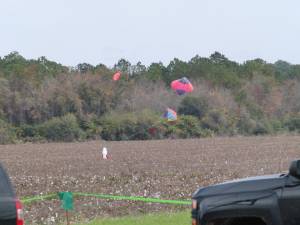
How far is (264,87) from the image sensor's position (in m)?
101

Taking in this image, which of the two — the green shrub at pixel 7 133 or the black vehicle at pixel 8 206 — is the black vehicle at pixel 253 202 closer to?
the black vehicle at pixel 8 206

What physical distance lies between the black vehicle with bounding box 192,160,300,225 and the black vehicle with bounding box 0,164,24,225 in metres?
1.79

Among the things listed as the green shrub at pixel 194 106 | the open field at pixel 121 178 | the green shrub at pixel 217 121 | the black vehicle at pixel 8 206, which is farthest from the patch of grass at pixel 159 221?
the green shrub at pixel 217 121

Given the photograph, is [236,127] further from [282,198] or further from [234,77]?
[282,198]

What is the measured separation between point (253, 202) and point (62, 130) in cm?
6698

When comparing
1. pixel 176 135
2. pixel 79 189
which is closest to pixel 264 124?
pixel 176 135

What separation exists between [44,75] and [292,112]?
30944mm

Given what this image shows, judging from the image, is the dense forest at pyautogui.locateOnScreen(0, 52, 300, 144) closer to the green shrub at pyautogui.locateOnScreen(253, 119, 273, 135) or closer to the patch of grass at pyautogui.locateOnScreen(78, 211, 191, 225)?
the green shrub at pyautogui.locateOnScreen(253, 119, 273, 135)

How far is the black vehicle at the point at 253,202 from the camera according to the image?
7.27 metres

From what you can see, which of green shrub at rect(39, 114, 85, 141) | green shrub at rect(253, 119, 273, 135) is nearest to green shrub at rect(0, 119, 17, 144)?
green shrub at rect(39, 114, 85, 141)

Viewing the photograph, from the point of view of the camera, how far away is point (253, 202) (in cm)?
752

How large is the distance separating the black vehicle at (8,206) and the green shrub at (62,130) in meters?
65.2

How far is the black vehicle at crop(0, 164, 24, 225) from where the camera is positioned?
788 centimetres

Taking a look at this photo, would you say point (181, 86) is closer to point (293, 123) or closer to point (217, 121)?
point (217, 121)
